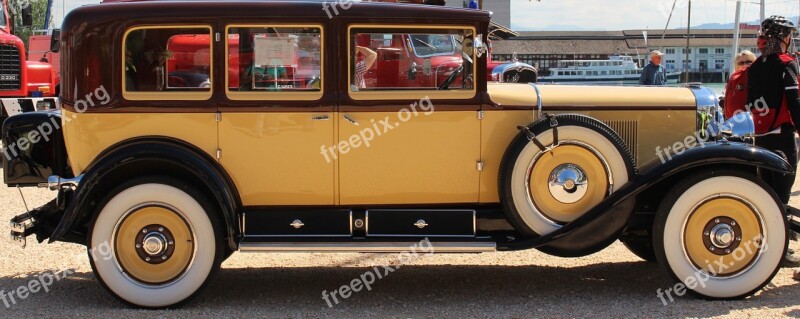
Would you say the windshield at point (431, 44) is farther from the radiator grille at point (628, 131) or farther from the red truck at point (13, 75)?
the red truck at point (13, 75)

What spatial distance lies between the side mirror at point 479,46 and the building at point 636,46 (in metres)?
41.3

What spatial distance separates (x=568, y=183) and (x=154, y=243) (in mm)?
2718

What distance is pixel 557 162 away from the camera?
214 inches

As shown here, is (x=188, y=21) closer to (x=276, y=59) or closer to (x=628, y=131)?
(x=276, y=59)

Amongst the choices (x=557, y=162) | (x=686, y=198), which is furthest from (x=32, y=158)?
(x=686, y=198)

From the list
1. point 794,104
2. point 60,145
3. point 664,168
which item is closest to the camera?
point 664,168

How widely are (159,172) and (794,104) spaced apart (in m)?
4.61

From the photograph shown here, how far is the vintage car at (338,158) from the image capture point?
210 inches

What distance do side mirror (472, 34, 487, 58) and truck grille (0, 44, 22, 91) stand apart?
12.1 metres

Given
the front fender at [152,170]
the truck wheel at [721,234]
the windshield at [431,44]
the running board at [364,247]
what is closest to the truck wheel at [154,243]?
the front fender at [152,170]

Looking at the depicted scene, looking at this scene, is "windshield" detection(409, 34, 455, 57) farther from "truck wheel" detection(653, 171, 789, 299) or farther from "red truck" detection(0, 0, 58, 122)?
"red truck" detection(0, 0, 58, 122)

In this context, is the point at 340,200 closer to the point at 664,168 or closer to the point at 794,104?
the point at 664,168

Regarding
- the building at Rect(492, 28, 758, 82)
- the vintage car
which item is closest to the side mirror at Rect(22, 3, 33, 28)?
the vintage car

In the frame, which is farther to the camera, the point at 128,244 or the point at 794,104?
the point at 794,104
